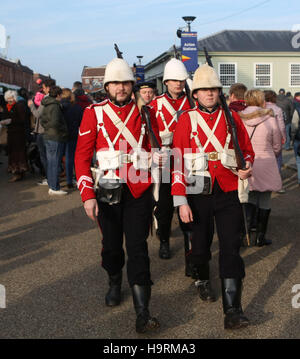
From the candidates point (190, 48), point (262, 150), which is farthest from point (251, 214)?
point (190, 48)

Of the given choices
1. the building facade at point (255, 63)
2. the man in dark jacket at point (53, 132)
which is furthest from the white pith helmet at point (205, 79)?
the building facade at point (255, 63)

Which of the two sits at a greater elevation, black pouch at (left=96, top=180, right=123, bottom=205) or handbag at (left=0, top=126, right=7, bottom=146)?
handbag at (left=0, top=126, right=7, bottom=146)

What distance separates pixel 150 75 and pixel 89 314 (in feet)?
151

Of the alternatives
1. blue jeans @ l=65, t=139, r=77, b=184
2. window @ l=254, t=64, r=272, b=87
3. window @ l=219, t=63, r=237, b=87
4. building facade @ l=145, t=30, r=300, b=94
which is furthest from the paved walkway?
window @ l=254, t=64, r=272, b=87

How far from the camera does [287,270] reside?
5398mm

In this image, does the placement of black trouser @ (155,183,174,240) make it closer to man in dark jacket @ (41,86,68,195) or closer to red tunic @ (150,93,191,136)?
red tunic @ (150,93,191,136)

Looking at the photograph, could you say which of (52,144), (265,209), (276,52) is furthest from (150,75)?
(265,209)

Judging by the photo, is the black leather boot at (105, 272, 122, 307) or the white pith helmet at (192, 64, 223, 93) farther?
the black leather boot at (105, 272, 122, 307)

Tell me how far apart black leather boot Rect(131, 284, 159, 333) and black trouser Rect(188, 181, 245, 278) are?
61 centimetres

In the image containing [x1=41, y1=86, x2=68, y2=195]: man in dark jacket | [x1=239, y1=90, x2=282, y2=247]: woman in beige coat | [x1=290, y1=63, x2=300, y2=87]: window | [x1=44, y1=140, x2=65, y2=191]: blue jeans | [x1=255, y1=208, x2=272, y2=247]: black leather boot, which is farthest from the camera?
[x1=290, y1=63, x2=300, y2=87]: window

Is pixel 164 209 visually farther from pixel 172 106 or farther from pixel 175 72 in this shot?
pixel 175 72

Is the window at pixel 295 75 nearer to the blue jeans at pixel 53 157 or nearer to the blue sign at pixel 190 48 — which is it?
the blue sign at pixel 190 48

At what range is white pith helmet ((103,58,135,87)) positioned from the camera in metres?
4.12

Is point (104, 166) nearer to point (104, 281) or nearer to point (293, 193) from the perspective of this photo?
point (104, 281)
